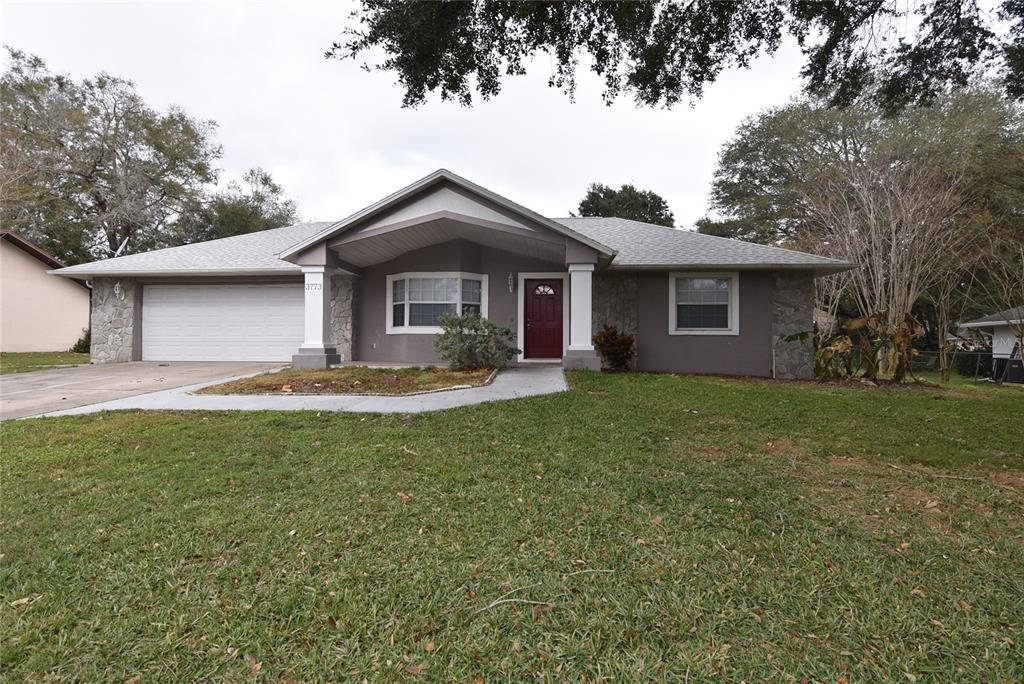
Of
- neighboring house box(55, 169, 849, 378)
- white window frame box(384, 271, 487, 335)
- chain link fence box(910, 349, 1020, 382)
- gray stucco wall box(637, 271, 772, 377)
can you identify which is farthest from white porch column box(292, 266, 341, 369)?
chain link fence box(910, 349, 1020, 382)

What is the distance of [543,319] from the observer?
37.3 feet

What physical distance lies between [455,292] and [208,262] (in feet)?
21.5

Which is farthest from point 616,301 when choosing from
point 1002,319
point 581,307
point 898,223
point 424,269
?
point 1002,319

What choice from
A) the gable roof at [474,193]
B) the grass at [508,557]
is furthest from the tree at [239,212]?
the grass at [508,557]

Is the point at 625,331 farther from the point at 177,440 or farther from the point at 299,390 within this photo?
the point at 177,440

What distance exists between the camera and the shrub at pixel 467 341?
905 cm

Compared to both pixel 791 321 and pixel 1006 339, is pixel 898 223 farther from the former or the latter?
pixel 1006 339

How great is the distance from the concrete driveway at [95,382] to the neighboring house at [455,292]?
128 cm

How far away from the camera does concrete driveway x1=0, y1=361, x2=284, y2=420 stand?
6.38 metres

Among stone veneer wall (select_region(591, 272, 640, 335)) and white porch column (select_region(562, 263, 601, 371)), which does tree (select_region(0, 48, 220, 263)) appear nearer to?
stone veneer wall (select_region(591, 272, 640, 335))

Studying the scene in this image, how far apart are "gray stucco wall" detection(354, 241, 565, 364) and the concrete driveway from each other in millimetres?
2574

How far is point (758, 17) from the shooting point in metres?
5.46

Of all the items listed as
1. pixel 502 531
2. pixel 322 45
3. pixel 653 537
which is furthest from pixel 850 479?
pixel 322 45

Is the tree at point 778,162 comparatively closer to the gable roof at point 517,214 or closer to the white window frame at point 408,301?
the gable roof at point 517,214
